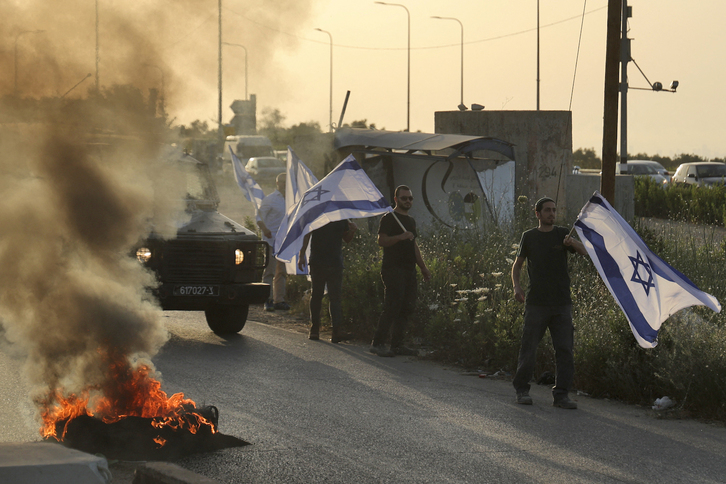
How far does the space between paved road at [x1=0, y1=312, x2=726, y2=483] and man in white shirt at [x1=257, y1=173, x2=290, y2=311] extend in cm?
406

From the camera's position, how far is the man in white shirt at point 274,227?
44.2 ft

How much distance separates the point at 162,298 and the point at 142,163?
8.52 feet

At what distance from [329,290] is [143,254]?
2383 millimetres

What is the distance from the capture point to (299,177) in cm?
1288

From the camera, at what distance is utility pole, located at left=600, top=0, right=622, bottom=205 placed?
11398mm

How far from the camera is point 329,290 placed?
10.9 meters

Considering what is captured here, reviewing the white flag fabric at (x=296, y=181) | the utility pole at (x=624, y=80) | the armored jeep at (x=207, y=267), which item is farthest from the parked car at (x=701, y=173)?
the armored jeep at (x=207, y=267)

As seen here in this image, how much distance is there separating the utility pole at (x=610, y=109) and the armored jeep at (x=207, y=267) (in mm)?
4732

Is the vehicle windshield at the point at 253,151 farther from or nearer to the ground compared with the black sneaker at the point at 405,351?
farther from the ground

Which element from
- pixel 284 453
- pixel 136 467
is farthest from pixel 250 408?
pixel 136 467

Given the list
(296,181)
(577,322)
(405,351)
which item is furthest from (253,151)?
(577,322)

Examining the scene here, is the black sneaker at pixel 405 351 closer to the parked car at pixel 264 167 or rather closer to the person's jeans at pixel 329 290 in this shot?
the person's jeans at pixel 329 290

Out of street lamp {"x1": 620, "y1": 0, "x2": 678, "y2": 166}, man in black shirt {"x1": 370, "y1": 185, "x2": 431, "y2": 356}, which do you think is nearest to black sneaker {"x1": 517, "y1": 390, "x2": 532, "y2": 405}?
man in black shirt {"x1": 370, "y1": 185, "x2": 431, "y2": 356}

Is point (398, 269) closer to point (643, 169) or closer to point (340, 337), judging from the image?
point (340, 337)
